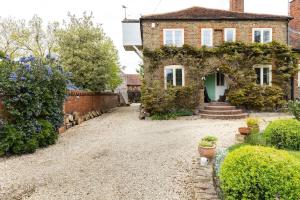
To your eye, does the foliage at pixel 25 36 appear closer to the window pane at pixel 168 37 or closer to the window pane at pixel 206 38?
the window pane at pixel 168 37

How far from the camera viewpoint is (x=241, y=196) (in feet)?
11.3

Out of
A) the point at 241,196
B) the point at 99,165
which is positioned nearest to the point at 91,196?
the point at 99,165

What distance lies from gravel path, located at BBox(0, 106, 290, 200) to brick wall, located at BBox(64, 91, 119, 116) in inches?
143

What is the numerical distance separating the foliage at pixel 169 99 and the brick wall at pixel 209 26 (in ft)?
11.0

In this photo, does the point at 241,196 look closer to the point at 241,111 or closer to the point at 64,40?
the point at 241,111

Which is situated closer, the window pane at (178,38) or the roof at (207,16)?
the roof at (207,16)

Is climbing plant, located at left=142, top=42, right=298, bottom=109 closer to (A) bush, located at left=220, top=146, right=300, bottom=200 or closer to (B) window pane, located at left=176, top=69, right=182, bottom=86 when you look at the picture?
(B) window pane, located at left=176, top=69, right=182, bottom=86

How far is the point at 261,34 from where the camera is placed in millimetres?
17219

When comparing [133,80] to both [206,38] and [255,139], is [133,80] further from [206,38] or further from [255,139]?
[255,139]

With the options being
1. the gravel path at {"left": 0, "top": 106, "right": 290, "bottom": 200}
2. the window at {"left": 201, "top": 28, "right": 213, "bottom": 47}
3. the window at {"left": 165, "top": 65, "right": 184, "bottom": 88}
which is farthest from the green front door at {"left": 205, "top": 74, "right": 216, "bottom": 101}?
the gravel path at {"left": 0, "top": 106, "right": 290, "bottom": 200}

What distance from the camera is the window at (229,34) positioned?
56.2 feet

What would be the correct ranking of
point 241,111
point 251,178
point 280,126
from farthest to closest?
point 241,111 < point 280,126 < point 251,178

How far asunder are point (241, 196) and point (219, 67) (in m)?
13.6

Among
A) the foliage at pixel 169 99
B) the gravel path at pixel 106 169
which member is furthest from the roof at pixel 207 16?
the gravel path at pixel 106 169
